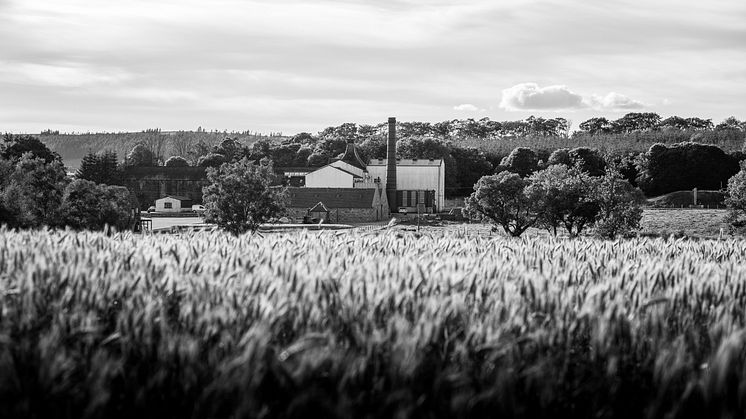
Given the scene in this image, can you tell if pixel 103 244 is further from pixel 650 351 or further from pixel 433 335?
pixel 650 351

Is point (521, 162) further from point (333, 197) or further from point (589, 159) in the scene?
point (333, 197)

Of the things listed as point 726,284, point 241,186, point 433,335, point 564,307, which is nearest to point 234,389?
point 433,335

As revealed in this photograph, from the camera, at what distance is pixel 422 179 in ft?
426

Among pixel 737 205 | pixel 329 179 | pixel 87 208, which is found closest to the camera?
pixel 87 208

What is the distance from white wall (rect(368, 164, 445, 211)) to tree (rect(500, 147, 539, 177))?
21.1 metres

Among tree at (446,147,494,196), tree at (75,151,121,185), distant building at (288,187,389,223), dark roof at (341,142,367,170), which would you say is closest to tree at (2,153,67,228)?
distant building at (288,187,389,223)

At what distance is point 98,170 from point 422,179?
53.1 m

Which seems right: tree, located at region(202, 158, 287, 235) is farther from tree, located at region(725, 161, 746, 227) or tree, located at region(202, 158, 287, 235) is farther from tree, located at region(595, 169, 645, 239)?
tree, located at region(725, 161, 746, 227)

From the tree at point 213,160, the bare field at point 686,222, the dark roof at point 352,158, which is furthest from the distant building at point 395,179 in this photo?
the tree at point 213,160

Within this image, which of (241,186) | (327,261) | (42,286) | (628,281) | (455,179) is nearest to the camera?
(42,286)

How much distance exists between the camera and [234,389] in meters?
5.32

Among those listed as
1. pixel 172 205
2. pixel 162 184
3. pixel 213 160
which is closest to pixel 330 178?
pixel 172 205

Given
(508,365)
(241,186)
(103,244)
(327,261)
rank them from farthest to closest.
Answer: (241,186), (103,244), (327,261), (508,365)

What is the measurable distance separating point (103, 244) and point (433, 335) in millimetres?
A: 5441
